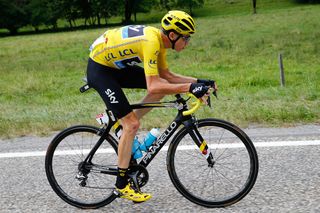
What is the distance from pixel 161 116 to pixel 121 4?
225 ft

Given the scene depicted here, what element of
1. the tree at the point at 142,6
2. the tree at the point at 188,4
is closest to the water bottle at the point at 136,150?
the tree at the point at 142,6

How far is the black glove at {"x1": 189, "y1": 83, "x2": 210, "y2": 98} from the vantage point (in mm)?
3652

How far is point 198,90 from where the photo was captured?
12.0ft

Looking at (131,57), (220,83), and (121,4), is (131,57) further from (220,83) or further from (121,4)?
(121,4)

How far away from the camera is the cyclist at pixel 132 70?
Result: 3.66m

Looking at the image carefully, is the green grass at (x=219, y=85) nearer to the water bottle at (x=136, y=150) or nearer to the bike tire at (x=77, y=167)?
the bike tire at (x=77, y=167)

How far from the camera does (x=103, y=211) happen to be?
13.4 feet

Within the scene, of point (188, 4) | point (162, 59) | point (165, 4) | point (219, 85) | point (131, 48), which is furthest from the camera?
point (165, 4)

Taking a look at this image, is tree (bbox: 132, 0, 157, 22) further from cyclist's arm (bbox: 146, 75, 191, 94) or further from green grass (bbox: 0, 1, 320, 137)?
cyclist's arm (bbox: 146, 75, 191, 94)

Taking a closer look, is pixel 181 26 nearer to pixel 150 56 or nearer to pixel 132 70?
pixel 150 56

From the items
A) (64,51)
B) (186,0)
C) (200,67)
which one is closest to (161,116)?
(200,67)

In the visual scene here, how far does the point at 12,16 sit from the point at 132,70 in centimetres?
7076

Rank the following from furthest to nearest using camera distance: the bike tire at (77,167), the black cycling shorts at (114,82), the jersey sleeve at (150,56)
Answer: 1. the bike tire at (77,167)
2. the black cycling shorts at (114,82)
3. the jersey sleeve at (150,56)

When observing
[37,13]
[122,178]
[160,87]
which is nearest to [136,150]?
[122,178]
